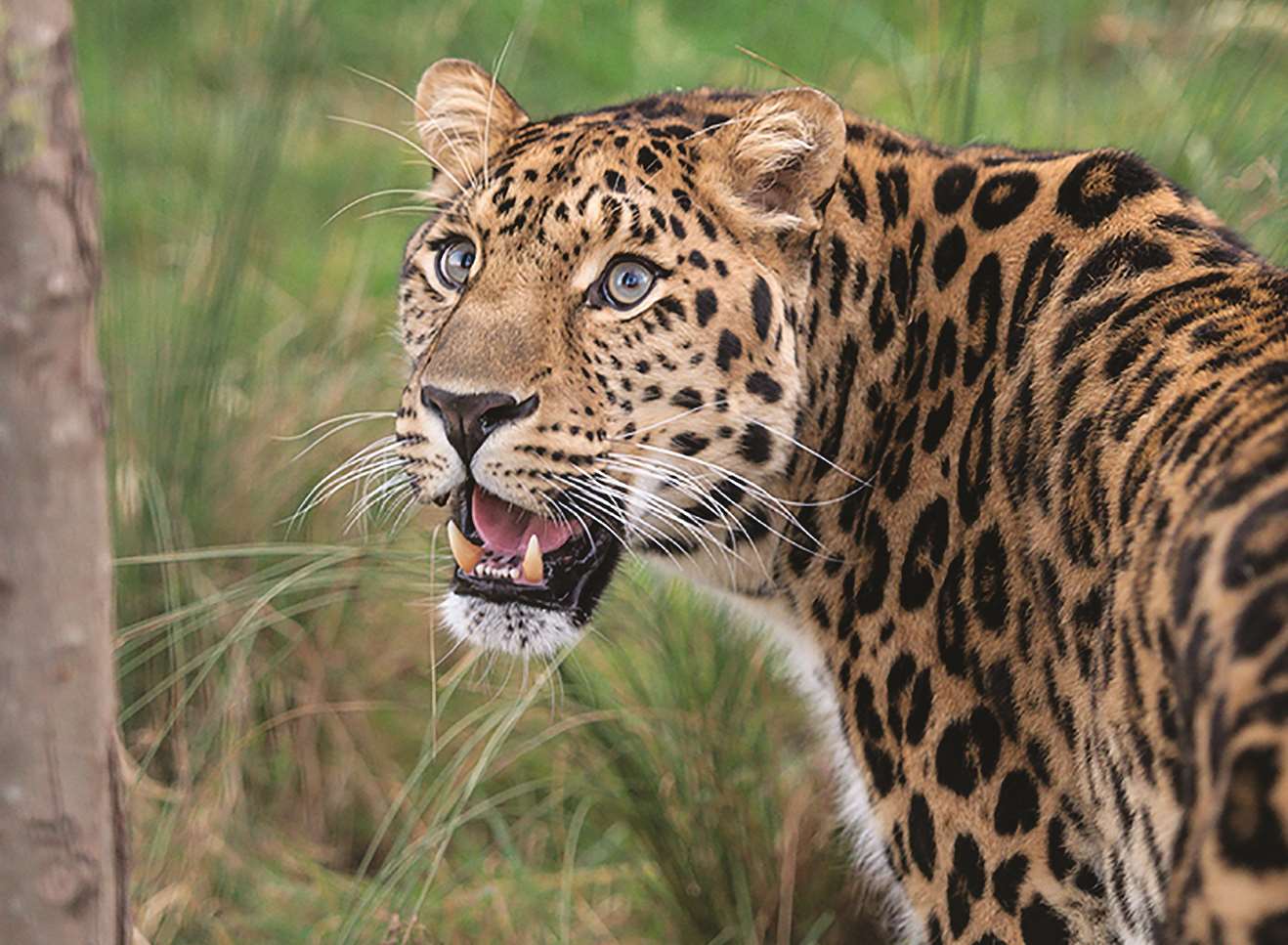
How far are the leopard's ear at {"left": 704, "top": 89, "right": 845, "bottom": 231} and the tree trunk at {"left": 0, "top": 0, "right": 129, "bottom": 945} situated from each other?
6.82 feet

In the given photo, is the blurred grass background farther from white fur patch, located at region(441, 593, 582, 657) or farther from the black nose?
the black nose

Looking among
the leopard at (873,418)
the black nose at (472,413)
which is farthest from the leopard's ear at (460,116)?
the black nose at (472,413)

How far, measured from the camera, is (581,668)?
6074mm

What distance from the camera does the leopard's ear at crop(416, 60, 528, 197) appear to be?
520cm

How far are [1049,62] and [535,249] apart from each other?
131 inches

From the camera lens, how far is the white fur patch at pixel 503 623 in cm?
473

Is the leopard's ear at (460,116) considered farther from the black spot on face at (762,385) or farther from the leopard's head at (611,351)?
the black spot on face at (762,385)

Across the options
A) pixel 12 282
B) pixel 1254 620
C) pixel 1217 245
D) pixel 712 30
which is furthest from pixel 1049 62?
pixel 12 282

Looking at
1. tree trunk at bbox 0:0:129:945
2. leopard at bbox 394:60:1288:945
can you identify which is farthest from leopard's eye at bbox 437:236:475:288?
tree trunk at bbox 0:0:129:945

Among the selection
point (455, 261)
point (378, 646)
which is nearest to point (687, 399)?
point (455, 261)

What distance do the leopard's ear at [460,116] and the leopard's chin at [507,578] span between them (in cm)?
101

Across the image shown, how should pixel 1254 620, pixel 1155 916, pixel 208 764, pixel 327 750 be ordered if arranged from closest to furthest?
pixel 1254 620
pixel 1155 916
pixel 208 764
pixel 327 750

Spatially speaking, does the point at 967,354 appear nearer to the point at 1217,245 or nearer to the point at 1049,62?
the point at 1217,245

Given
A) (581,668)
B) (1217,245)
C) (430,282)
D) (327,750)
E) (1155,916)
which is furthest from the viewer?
(327,750)
